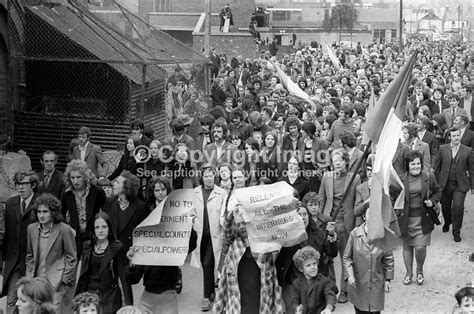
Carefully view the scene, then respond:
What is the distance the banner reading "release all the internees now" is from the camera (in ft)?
A: 27.4

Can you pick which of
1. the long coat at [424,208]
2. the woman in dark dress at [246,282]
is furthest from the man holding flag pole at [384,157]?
the long coat at [424,208]

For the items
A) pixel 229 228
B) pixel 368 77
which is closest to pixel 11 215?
pixel 229 228

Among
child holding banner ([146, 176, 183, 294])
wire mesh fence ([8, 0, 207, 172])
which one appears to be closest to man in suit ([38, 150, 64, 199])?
child holding banner ([146, 176, 183, 294])

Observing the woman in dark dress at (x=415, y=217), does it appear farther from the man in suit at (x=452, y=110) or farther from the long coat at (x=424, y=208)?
the man in suit at (x=452, y=110)

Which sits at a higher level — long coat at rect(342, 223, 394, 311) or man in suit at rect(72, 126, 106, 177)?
man in suit at rect(72, 126, 106, 177)

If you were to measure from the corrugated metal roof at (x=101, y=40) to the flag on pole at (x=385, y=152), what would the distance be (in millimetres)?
5774

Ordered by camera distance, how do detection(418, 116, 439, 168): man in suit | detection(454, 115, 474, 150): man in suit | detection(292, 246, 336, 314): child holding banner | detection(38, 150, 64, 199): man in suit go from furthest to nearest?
detection(418, 116, 439, 168): man in suit
detection(454, 115, 474, 150): man in suit
detection(38, 150, 64, 199): man in suit
detection(292, 246, 336, 314): child holding banner

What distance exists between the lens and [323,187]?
1092cm

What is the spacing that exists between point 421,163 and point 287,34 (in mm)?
46626

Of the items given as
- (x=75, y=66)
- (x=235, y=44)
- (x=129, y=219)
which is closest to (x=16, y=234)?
(x=129, y=219)

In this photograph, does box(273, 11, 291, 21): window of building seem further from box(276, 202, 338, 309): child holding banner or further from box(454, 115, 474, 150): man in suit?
box(276, 202, 338, 309): child holding banner

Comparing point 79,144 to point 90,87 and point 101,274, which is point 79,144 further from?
point 101,274

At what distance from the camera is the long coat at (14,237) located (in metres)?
8.98

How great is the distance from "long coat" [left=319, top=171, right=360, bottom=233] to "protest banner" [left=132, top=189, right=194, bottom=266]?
7.40 ft
